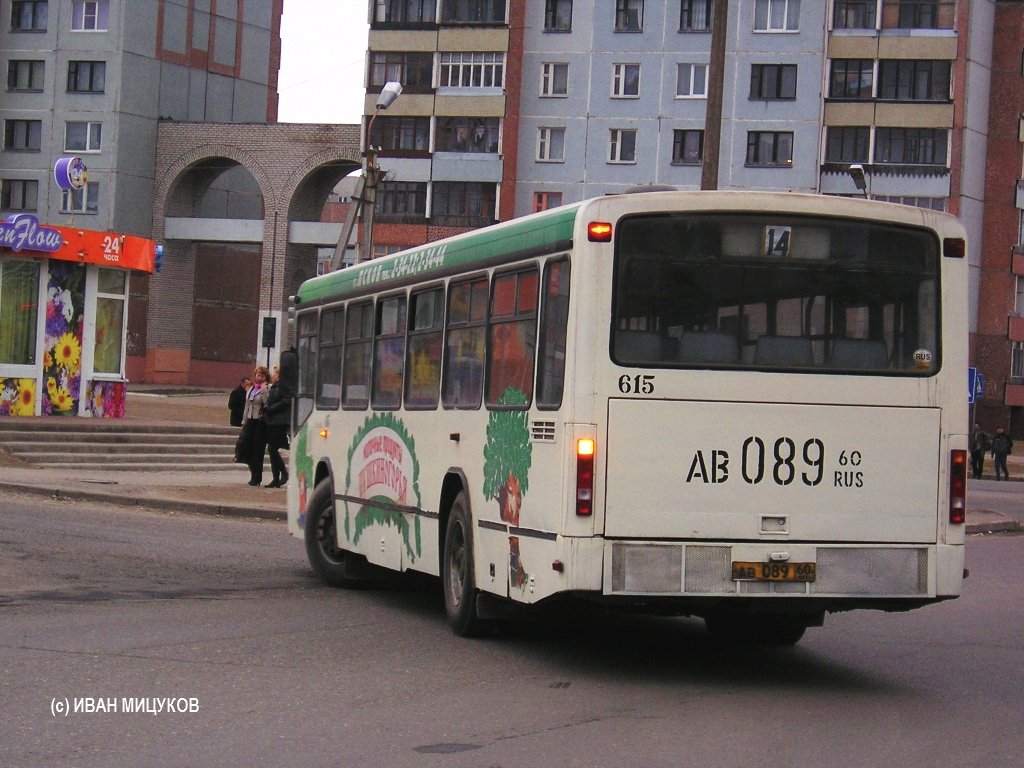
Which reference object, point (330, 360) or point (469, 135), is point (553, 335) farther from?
point (469, 135)

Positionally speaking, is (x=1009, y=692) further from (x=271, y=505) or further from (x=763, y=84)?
(x=763, y=84)

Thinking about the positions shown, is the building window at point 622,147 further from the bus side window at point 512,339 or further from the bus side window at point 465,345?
the bus side window at point 512,339

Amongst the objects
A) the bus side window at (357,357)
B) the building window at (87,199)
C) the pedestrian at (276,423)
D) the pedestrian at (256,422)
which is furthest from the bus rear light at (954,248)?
the building window at (87,199)

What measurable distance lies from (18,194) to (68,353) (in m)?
47.0

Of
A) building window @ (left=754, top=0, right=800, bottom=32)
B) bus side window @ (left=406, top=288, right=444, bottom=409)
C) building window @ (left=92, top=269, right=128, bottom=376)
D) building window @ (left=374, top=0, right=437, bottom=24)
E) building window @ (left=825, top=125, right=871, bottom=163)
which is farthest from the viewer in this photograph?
building window @ (left=374, top=0, right=437, bottom=24)

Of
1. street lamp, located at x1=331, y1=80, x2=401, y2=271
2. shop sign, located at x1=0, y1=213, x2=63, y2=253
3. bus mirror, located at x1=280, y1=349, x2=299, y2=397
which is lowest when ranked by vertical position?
bus mirror, located at x1=280, y1=349, x2=299, y2=397

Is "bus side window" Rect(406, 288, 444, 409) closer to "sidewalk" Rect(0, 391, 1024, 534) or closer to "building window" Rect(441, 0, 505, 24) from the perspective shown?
"sidewalk" Rect(0, 391, 1024, 534)

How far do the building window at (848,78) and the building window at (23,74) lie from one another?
Result: 35.7m

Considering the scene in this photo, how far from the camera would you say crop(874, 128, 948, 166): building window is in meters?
70.5

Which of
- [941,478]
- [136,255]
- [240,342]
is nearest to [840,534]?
[941,478]

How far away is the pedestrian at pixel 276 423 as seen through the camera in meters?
24.8

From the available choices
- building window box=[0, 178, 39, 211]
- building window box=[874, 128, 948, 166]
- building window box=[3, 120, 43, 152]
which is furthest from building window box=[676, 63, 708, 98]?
building window box=[0, 178, 39, 211]

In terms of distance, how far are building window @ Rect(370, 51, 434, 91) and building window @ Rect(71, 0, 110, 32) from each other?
Answer: 13487 millimetres

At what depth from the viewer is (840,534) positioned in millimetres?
9945
